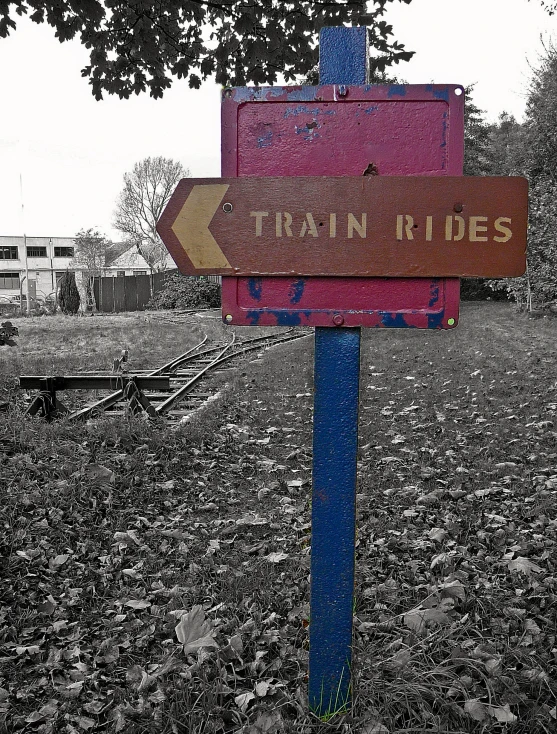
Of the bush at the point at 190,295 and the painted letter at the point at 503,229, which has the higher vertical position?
the painted letter at the point at 503,229

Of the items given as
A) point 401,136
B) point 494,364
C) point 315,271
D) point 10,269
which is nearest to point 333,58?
point 401,136

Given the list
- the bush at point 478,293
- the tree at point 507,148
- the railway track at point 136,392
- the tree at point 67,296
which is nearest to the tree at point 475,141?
the tree at point 507,148

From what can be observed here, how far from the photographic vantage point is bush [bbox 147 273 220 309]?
3450cm

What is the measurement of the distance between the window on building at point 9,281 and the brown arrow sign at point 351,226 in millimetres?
65751

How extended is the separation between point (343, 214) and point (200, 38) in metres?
6.22

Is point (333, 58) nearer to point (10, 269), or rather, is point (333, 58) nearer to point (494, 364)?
point (494, 364)

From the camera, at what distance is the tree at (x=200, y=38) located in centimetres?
617

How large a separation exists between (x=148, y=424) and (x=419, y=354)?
7.13 m

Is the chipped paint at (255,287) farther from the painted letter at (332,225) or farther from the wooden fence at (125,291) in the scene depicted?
the wooden fence at (125,291)

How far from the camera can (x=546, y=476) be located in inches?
197

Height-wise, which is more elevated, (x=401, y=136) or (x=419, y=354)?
(x=401, y=136)

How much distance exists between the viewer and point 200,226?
190cm

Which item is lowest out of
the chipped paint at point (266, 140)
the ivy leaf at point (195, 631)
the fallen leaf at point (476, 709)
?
the ivy leaf at point (195, 631)

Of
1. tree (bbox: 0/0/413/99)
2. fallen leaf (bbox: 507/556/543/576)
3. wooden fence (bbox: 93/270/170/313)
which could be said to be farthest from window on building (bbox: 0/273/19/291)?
fallen leaf (bbox: 507/556/543/576)
